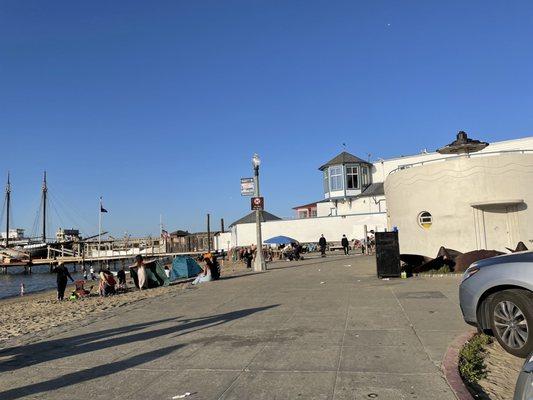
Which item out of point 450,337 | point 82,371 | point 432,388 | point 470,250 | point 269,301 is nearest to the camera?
point 432,388

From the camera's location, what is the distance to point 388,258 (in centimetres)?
1598

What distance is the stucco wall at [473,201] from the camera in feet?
54.7

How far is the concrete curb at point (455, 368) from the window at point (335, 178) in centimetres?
4528

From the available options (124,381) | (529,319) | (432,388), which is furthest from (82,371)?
(529,319)

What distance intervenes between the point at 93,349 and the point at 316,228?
45.1 m

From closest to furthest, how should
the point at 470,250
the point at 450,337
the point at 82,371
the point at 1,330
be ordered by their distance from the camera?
the point at 82,371 < the point at 450,337 < the point at 1,330 < the point at 470,250

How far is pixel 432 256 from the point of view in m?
18.1

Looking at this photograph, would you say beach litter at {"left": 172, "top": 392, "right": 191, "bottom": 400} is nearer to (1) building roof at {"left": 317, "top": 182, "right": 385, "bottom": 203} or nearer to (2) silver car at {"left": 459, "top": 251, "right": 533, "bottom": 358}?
(2) silver car at {"left": 459, "top": 251, "right": 533, "bottom": 358}

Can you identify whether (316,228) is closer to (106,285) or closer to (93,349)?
(106,285)

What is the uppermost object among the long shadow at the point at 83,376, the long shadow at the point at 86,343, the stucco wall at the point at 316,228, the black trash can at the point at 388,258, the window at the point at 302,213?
the window at the point at 302,213

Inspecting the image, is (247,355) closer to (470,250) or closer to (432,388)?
(432,388)

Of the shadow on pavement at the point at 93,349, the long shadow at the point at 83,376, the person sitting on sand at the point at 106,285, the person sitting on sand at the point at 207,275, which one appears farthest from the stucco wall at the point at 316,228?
the long shadow at the point at 83,376

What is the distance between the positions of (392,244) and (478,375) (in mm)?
10451

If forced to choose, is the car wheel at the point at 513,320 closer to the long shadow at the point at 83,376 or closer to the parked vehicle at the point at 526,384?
the parked vehicle at the point at 526,384
